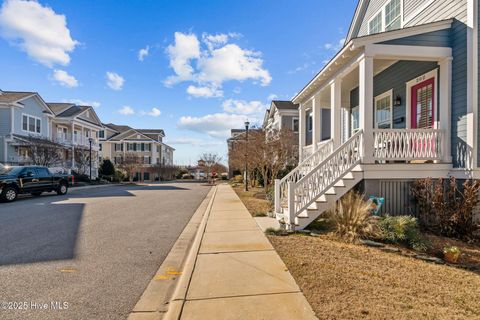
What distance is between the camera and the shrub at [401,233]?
19.2 feet

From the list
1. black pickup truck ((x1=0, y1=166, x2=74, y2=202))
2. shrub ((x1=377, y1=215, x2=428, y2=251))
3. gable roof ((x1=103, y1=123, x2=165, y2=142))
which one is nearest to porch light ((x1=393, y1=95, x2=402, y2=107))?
shrub ((x1=377, y1=215, x2=428, y2=251))

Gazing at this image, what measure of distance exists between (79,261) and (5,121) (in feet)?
95.0

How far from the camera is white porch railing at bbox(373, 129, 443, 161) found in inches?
306

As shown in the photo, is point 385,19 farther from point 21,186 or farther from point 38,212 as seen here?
point 21,186

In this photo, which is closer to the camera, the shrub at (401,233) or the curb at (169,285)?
the curb at (169,285)

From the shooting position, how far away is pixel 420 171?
7.71m

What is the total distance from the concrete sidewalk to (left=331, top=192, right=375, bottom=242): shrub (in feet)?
5.64

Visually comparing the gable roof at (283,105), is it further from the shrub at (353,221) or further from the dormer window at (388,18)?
the shrub at (353,221)

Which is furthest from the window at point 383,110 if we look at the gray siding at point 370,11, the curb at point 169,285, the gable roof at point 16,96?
the gable roof at point 16,96

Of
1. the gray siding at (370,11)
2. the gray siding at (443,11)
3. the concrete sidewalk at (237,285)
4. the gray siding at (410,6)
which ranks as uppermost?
the gray siding at (370,11)

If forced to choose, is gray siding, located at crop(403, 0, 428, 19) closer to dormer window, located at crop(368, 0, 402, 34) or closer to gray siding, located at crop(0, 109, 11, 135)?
dormer window, located at crop(368, 0, 402, 34)

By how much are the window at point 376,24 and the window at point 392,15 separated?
45 cm

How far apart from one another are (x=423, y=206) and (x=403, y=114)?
4.05 metres

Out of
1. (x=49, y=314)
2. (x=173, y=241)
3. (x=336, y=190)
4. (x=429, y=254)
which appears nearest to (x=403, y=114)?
(x=336, y=190)
